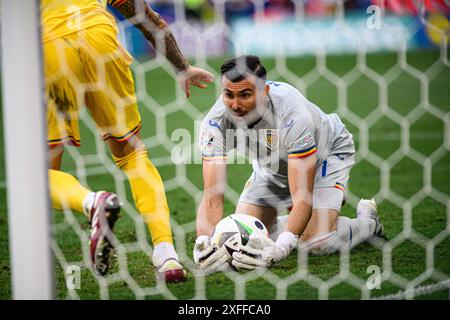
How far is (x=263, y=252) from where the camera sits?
2609 mm

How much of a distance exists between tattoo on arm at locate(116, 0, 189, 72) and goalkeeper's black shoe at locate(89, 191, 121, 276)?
0.74 metres

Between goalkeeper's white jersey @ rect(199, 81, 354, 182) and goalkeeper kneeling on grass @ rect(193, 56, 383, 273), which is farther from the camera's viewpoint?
goalkeeper's white jersey @ rect(199, 81, 354, 182)

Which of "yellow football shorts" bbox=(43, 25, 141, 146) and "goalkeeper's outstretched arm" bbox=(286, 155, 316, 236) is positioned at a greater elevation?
"yellow football shorts" bbox=(43, 25, 141, 146)

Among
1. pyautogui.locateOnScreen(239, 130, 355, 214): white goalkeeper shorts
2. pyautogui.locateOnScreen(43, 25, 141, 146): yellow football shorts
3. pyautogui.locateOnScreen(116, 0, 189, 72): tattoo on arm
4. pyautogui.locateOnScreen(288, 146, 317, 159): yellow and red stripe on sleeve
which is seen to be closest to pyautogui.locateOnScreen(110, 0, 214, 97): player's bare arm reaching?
pyautogui.locateOnScreen(116, 0, 189, 72): tattoo on arm

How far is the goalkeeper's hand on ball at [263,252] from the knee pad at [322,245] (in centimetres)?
35

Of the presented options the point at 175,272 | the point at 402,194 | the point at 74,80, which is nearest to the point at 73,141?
the point at 74,80

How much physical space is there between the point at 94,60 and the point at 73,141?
348 mm

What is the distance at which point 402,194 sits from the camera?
4113mm

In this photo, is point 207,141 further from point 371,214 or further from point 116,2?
point 371,214

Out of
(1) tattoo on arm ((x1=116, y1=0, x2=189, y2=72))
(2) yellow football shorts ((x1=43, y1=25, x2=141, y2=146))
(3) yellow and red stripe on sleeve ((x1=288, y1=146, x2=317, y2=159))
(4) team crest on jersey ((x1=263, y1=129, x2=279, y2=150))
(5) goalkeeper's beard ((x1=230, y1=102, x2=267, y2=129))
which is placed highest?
(1) tattoo on arm ((x1=116, y1=0, x2=189, y2=72))

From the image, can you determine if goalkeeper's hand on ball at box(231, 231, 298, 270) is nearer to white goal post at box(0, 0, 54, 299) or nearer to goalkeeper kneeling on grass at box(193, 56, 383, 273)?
goalkeeper kneeling on grass at box(193, 56, 383, 273)

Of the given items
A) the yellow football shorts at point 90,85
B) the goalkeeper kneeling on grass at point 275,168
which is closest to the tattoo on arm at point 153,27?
the yellow football shorts at point 90,85

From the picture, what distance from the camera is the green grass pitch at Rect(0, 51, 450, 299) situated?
2479mm
